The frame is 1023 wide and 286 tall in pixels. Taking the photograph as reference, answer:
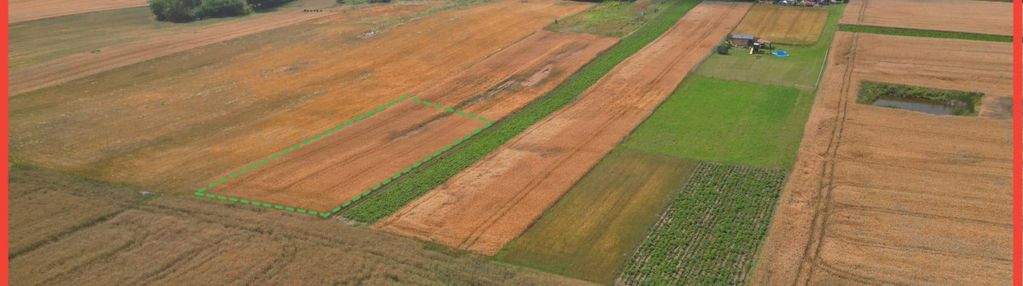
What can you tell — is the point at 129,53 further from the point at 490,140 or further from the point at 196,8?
the point at 490,140

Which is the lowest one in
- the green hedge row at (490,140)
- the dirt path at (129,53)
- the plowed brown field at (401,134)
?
the green hedge row at (490,140)

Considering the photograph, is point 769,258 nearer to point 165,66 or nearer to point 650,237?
point 650,237

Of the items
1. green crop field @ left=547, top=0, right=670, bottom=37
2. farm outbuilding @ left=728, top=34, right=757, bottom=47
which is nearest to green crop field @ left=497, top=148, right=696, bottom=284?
farm outbuilding @ left=728, top=34, right=757, bottom=47

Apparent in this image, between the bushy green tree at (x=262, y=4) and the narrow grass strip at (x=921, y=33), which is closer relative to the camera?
the narrow grass strip at (x=921, y=33)

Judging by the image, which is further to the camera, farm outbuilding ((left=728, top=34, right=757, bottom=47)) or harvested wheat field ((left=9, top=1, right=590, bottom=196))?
farm outbuilding ((left=728, top=34, right=757, bottom=47))

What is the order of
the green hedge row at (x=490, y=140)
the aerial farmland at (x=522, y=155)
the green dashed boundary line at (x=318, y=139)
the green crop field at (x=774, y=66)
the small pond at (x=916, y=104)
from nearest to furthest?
the aerial farmland at (x=522, y=155)
the green dashed boundary line at (x=318, y=139)
the green hedge row at (x=490, y=140)
the small pond at (x=916, y=104)
the green crop field at (x=774, y=66)

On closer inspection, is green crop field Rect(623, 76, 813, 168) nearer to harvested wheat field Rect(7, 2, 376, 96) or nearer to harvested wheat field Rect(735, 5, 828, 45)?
harvested wheat field Rect(735, 5, 828, 45)

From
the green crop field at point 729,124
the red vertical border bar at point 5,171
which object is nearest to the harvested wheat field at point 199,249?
the red vertical border bar at point 5,171

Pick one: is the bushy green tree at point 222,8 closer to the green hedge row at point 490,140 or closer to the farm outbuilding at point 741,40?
the green hedge row at point 490,140
